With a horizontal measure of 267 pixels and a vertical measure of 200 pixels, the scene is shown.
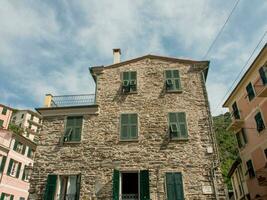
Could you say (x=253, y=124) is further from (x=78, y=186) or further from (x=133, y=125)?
(x=78, y=186)

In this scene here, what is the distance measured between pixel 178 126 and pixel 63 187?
725 centimetres

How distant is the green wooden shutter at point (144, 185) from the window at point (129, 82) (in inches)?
210

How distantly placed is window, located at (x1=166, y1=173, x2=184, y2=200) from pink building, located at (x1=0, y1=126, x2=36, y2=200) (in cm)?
1622

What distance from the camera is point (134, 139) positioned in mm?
14102

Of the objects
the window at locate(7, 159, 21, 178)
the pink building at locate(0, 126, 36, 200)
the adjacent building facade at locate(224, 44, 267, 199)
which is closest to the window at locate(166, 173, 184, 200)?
the adjacent building facade at locate(224, 44, 267, 199)

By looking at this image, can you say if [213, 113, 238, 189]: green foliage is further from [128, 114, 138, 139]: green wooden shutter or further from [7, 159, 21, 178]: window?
[7, 159, 21, 178]: window

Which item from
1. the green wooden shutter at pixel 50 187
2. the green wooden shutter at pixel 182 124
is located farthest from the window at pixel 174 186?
the green wooden shutter at pixel 50 187

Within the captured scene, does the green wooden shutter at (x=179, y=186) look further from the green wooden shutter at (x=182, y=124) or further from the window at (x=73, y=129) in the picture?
the window at (x=73, y=129)

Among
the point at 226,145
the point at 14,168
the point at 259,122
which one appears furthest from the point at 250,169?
the point at 14,168

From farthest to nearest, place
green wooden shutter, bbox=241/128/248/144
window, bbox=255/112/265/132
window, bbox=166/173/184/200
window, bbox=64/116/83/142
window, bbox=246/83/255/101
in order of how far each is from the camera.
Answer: green wooden shutter, bbox=241/128/248/144 < window, bbox=246/83/255/101 < window, bbox=255/112/265/132 < window, bbox=64/116/83/142 < window, bbox=166/173/184/200

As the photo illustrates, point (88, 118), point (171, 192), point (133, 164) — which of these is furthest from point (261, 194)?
point (88, 118)

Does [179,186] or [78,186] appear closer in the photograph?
[179,186]

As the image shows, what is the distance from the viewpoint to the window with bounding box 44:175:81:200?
1295cm

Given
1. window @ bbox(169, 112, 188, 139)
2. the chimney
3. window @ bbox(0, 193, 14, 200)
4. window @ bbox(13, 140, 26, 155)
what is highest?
the chimney
